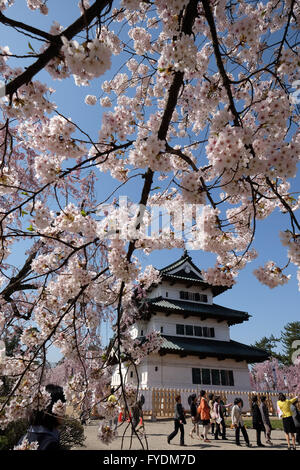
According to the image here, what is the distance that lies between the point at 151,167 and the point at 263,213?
6.56 feet

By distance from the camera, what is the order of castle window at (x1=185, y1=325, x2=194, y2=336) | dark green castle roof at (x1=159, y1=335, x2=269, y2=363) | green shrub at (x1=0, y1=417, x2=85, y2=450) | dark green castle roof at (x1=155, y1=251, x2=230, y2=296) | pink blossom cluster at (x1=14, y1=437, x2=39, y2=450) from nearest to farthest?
pink blossom cluster at (x1=14, y1=437, x2=39, y2=450), green shrub at (x1=0, y1=417, x2=85, y2=450), dark green castle roof at (x1=159, y1=335, x2=269, y2=363), castle window at (x1=185, y1=325, x2=194, y2=336), dark green castle roof at (x1=155, y1=251, x2=230, y2=296)

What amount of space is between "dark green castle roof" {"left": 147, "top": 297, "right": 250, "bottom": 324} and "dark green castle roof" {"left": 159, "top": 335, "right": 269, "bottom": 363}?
1560 millimetres

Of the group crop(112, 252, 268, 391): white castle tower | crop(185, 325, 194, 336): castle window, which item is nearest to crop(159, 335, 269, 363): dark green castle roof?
crop(112, 252, 268, 391): white castle tower

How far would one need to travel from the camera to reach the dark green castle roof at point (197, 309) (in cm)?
1808

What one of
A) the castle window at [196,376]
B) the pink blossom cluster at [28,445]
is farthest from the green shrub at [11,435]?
the castle window at [196,376]

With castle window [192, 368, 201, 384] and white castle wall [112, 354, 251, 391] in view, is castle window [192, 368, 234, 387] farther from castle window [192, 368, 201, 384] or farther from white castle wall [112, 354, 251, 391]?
white castle wall [112, 354, 251, 391]

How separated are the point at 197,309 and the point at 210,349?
8.44ft

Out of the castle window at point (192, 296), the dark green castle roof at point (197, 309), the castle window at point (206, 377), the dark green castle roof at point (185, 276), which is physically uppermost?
the dark green castle roof at point (185, 276)

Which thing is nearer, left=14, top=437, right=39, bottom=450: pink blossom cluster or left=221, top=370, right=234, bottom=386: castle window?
left=14, top=437, right=39, bottom=450: pink blossom cluster

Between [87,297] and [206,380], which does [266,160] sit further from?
[206,380]

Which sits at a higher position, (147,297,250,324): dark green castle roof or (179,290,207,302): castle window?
(179,290,207,302): castle window

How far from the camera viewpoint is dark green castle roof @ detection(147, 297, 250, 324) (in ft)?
59.3

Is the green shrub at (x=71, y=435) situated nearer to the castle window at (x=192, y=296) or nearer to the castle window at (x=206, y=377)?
the castle window at (x=206, y=377)

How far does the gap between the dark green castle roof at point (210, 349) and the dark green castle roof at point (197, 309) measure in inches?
61.4
